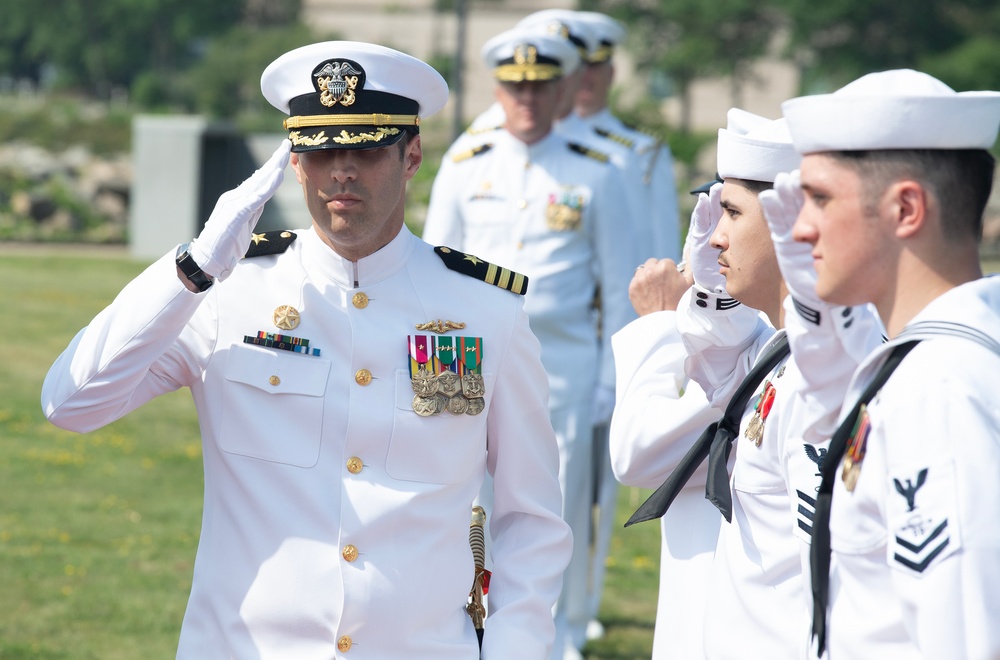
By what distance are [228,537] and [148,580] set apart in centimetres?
443

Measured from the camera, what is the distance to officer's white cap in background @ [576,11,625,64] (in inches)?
326

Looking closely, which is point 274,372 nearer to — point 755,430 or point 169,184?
point 755,430

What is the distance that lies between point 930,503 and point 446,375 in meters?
1.42

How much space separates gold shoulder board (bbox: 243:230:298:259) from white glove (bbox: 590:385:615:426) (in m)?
3.25

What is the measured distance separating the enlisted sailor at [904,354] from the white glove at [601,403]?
411cm

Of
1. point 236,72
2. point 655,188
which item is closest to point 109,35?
point 236,72

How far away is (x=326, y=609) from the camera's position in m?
2.96

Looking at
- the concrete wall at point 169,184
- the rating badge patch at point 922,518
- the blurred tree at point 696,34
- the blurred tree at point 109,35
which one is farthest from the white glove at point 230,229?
the blurred tree at point 109,35

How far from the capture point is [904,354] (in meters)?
2.06

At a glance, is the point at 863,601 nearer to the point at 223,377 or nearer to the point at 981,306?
the point at 981,306

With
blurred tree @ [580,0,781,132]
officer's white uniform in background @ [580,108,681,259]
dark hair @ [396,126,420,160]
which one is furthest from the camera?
blurred tree @ [580,0,781,132]

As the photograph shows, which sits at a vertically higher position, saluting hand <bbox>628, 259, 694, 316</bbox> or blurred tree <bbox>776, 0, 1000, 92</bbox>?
blurred tree <bbox>776, 0, 1000, 92</bbox>

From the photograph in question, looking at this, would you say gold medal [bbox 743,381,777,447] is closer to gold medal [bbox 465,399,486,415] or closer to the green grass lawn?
gold medal [bbox 465,399,486,415]

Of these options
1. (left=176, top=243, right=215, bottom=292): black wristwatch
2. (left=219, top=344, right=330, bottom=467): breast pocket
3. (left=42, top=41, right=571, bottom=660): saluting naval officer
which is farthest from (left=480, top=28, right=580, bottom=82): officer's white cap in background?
(left=176, top=243, right=215, bottom=292): black wristwatch
